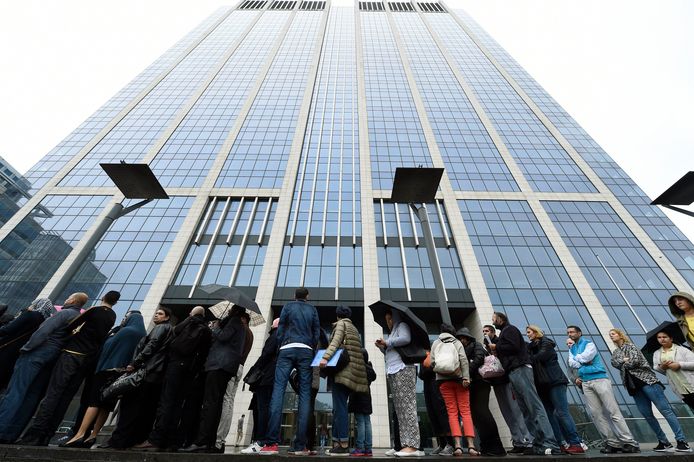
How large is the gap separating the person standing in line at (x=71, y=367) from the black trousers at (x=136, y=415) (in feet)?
3.46

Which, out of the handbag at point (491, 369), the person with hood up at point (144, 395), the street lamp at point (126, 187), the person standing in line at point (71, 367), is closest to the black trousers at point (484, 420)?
the handbag at point (491, 369)

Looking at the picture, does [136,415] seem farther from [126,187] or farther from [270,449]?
[126,187]

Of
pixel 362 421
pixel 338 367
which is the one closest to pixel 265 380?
pixel 338 367

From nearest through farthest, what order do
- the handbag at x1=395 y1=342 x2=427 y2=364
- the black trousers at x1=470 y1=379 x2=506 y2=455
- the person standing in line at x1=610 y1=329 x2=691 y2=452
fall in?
1. the black trousers at x1=470 y1=379 x2=506 y2=455
2. the handbag at x1=395 y1=342 x2=427 y2=364
3. the person standing in line at x1=610 y1=329 x2=691 y2=452

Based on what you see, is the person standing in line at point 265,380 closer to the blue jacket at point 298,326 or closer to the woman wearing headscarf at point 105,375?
the blue jacket at point 298,326

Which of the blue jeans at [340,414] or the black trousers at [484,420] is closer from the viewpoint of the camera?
the blue jeans at [340,414]

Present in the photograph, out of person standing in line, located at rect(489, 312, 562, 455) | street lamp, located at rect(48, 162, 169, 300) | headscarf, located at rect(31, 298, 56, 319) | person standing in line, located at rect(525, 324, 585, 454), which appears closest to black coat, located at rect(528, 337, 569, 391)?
person standing in line, located at rect(525, 324, 585, 454)

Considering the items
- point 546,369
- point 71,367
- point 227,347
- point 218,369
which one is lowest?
point 218,369

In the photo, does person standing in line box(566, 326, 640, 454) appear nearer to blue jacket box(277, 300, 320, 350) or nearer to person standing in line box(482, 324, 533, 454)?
person standing in line box(482, 324, 533, 454)

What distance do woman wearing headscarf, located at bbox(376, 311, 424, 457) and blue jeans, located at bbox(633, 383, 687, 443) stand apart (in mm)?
A: 4238

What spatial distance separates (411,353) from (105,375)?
5.05 meters

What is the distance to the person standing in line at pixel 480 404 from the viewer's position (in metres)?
5.09

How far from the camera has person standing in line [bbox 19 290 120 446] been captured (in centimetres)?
482

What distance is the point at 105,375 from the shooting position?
212 inches
